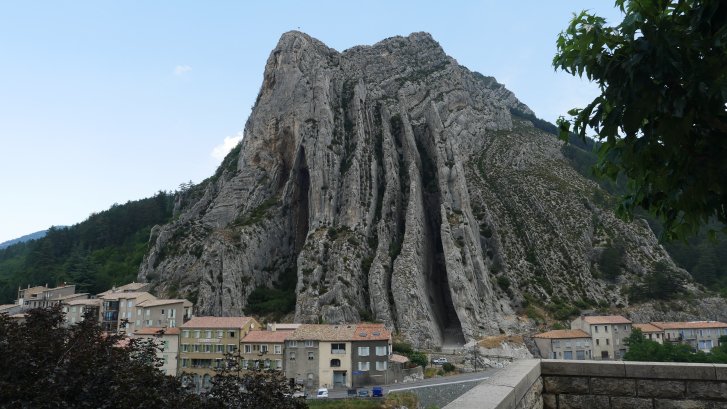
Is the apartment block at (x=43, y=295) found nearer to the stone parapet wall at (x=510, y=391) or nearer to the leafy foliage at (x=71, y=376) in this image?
the leafy foliage at (x=71, y=376)

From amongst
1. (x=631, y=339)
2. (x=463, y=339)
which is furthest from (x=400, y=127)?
(x=631, y=339)

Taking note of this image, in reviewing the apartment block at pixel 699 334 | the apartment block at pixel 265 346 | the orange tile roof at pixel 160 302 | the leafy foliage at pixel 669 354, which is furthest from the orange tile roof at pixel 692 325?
the orange tile roof at pixel 160 302

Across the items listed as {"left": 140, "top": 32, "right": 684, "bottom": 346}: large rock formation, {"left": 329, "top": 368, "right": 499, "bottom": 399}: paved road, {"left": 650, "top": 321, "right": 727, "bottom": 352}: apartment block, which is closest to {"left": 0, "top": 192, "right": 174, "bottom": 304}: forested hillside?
{"left": 140, "top": 32, "right": 684, "bottom": 346}: large rock formation

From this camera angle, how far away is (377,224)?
83.4 meters

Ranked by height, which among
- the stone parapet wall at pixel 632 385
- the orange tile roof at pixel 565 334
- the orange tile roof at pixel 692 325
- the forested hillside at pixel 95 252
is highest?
the forested hillside at pixel 95 252

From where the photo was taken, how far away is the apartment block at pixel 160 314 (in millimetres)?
69375

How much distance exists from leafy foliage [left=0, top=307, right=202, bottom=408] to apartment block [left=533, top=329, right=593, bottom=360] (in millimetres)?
55673

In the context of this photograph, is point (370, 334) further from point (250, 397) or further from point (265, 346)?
point (250, 397)

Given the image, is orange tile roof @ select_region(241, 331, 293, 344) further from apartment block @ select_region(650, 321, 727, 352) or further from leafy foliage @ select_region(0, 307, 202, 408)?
apartment block @ select_region(650, 321, 727, 352)

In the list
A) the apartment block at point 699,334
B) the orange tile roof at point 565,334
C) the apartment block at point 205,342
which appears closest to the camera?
the apartment block at point 205,342

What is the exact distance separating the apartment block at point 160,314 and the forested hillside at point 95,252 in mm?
32524

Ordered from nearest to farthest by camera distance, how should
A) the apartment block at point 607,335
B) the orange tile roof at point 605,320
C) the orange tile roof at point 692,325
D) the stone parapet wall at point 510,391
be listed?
the stone parapet wall at point 510,391 < the apartment block at point 607,335 < the orange tile roof at point 605,320 < the orange tile roof at point 692,325

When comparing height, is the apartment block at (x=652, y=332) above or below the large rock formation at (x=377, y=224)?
below

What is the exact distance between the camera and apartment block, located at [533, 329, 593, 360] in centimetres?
6225
